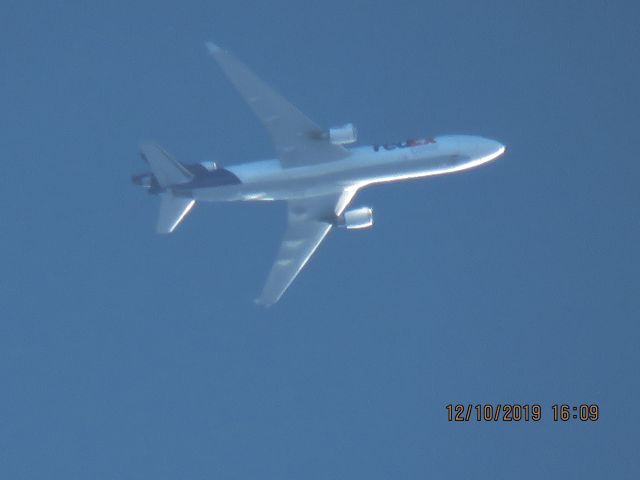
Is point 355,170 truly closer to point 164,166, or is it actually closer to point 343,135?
point 343,135

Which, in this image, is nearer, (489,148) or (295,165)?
(295,165)

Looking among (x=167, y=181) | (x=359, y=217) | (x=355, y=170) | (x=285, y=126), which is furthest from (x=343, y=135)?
(x=167, y=181)

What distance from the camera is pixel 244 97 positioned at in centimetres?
5656

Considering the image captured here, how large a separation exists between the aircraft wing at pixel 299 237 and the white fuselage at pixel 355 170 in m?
2.35

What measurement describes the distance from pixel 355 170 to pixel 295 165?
2.99 m

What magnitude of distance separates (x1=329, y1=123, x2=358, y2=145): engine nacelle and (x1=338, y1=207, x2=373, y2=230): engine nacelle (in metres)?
4.82

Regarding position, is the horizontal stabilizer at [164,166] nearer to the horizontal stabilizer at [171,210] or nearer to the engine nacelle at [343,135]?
A: the horizontal stabilizer at [171,210]

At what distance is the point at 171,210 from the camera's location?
192ft

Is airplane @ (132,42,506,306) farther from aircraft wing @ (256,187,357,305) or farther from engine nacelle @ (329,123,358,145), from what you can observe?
aircraft wing @ (256,187,357,305)

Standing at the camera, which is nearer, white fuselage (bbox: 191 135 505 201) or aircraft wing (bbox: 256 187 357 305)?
white fuselage (bbox: 191 135 505 201)

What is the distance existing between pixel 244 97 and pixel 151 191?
6.77 m

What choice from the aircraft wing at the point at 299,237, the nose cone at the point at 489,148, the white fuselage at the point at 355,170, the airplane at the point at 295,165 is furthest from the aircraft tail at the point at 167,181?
the nose cone at the point at 489,148

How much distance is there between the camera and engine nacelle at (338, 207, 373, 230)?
60.7 m

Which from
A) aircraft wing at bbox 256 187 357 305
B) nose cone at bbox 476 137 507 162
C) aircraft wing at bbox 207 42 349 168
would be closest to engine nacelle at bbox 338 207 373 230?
aircraft wing at bbox 256 187 357 305
